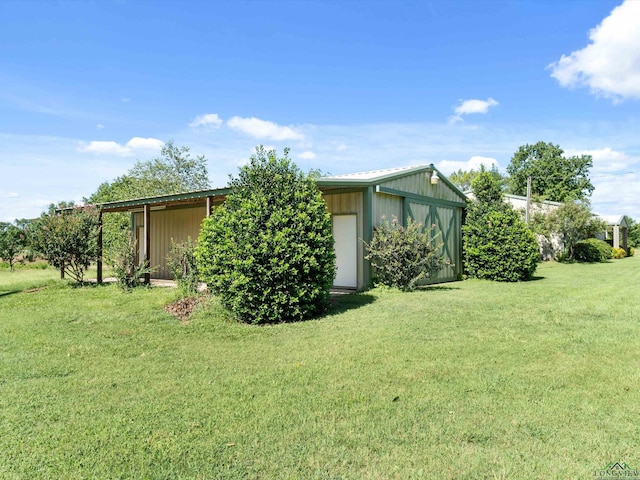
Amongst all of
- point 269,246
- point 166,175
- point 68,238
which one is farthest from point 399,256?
point 166,175

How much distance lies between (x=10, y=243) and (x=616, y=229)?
124 ft

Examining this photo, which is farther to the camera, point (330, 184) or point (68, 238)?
point (68, 238)

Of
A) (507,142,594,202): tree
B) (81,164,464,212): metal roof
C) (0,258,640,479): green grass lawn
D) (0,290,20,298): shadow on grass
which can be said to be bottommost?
(0,258,640,479): green grass lawn

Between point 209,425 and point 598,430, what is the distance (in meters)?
2.65

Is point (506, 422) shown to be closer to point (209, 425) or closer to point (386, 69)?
point (209, 425)

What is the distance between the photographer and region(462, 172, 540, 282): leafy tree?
39.5 ft

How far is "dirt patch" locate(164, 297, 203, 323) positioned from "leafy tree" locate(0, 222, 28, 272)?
16.6 metres

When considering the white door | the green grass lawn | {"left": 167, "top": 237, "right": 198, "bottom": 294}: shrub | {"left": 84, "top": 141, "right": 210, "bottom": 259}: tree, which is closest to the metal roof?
the white door

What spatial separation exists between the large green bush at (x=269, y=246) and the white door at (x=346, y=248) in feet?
10.1

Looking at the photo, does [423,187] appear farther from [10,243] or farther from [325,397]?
[10,243]

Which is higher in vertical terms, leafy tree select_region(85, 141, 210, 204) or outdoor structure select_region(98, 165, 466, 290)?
leafy tree select_region(85, 141, 210, 204)

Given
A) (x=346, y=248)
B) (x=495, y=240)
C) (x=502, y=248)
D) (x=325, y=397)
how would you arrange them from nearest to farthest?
(x=325, y=397)
(x=346, y=248)
(x=502, y=248)
(x=495, y=240)

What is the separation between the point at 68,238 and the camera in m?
10.8

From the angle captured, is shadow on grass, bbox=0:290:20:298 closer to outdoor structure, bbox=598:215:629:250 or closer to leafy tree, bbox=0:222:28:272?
leafy tree, bbox=0:222:28:272
